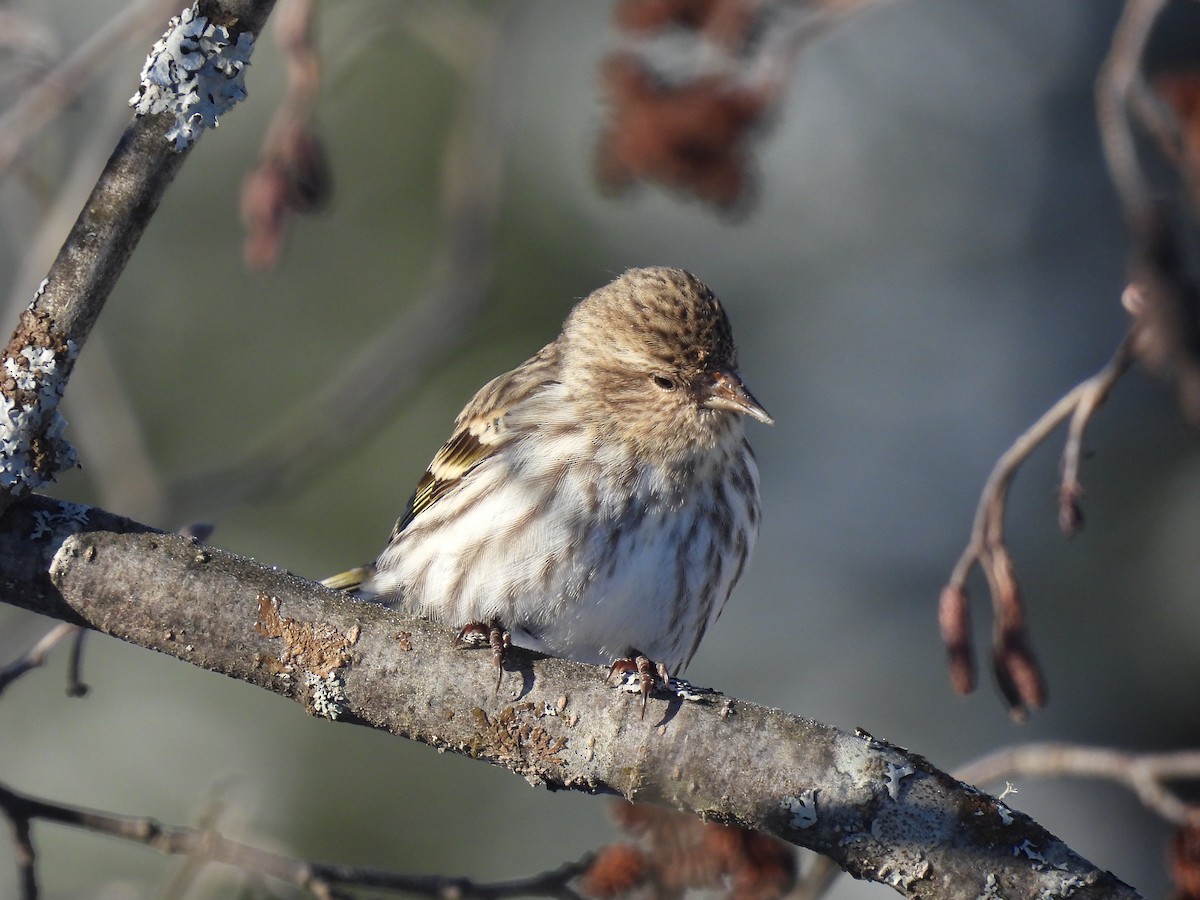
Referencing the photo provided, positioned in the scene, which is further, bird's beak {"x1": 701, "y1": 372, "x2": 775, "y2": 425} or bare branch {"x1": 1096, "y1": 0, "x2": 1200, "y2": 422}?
bird's beak {"x1": 701, "y1": 372, "x2": 775, "y2": 425}

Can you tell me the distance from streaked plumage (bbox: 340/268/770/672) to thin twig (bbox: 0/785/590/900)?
3.20ft

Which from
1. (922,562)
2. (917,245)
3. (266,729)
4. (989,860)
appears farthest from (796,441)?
(989,860)

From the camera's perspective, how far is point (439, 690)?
9.07 ft

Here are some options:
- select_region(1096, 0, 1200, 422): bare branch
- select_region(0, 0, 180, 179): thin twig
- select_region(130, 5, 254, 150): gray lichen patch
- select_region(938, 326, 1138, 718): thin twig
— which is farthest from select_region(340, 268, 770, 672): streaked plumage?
select_region(130, 5, 254, 150): gray lichen patch

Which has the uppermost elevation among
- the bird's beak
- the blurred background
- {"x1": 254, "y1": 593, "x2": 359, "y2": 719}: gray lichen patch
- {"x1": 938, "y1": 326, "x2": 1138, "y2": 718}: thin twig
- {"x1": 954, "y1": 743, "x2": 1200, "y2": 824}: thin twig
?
the blurred background

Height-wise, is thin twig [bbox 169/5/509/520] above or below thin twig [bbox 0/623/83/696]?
above

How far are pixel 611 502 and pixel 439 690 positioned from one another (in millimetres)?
1345

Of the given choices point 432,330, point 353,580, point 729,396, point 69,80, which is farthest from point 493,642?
point 432,330

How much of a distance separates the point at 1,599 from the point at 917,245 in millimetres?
9645

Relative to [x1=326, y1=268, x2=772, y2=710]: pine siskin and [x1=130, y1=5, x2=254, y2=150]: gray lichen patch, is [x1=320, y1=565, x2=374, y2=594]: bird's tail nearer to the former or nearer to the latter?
[x1=326, y1=268, x2=772, y2=710]: pine siskin

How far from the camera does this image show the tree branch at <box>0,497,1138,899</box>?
2.58m

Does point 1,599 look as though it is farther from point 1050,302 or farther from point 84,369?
point 1050,302

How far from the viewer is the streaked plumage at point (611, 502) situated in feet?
13.0

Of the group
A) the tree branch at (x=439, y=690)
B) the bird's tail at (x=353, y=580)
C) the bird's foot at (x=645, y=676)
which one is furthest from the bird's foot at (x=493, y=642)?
the bird's tail at (x=353, y=580)
